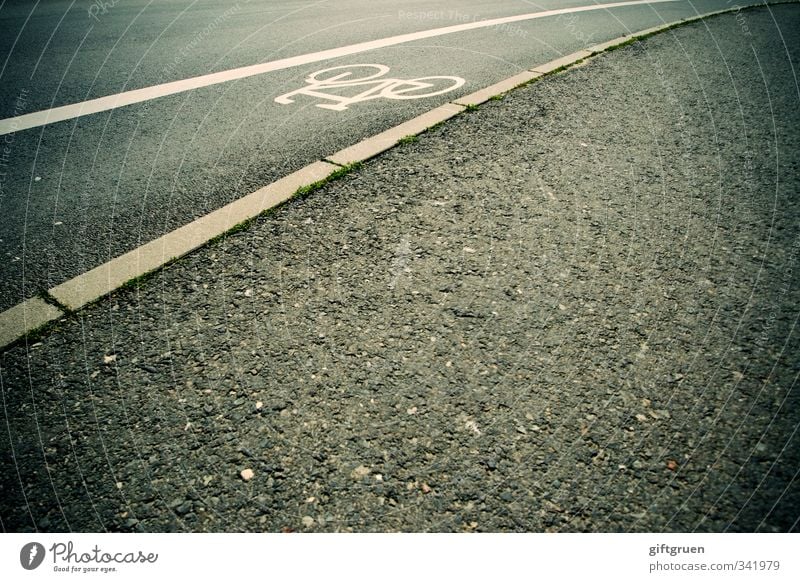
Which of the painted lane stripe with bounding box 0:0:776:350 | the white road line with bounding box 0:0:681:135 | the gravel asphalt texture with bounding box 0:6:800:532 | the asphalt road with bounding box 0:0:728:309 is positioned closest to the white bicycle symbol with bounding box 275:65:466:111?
the asphalt road with bounding box 0:0:728:309

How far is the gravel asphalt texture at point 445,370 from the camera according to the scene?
1.85m

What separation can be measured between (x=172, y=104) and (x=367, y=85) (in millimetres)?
2172

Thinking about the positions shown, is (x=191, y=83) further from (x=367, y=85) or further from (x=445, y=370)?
(x=445, y=370)

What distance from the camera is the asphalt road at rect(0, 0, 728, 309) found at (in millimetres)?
3430

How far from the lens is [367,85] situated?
587cm

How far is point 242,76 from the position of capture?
20.1ft

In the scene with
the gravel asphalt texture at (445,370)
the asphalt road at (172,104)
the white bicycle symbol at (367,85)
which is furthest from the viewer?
the white bicycle symbol at (367,85)

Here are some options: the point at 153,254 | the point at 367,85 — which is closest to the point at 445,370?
the point at 153,254

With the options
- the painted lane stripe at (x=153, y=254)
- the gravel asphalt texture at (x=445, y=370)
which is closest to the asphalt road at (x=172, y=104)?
the painted lane stripe at (x=153, y=254)

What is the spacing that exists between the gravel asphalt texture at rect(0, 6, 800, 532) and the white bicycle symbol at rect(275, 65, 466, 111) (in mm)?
2029

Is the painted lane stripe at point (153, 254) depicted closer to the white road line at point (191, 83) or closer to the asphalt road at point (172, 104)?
the asphalt road at point (172, 104)

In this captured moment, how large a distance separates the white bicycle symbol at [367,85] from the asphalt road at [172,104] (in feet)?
0.50
